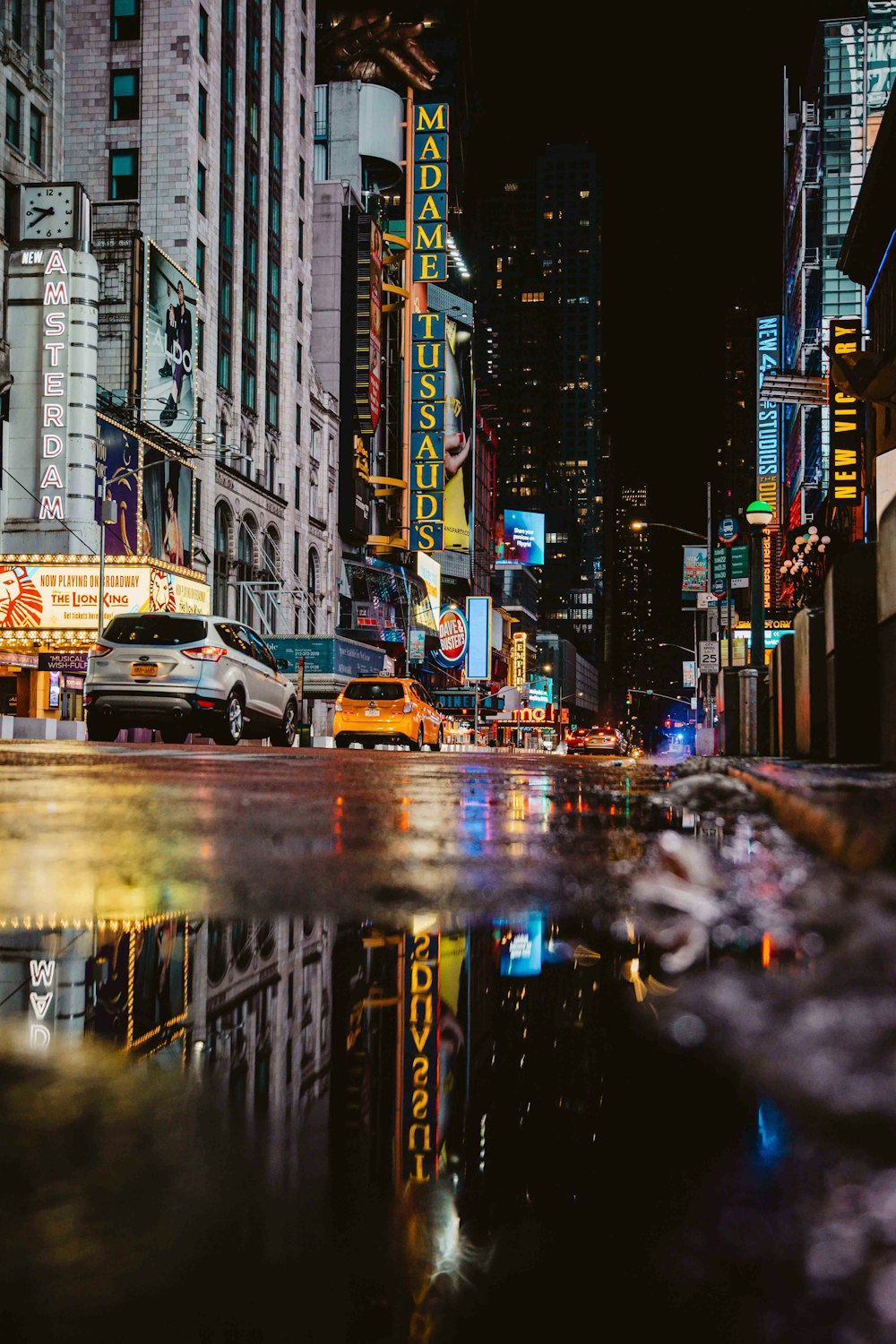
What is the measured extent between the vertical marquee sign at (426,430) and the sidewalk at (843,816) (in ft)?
240

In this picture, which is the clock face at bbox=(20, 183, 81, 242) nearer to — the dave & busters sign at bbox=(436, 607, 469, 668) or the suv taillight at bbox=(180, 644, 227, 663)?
the suv taillight at bbox=(180, 644, 227, 663)

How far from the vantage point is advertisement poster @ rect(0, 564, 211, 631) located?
37.4 metres

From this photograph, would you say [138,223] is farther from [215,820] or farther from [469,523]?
[469,523]

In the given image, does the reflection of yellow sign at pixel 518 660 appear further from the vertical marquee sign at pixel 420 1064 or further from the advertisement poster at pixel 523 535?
the vertical marquee sign at pixel 420 1064

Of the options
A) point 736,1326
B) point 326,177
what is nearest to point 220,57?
point 326,177

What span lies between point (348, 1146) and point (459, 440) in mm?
104129

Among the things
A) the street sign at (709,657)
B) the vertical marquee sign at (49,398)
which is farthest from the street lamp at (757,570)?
the street sign at (709,657)

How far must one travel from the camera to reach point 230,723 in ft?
57.0

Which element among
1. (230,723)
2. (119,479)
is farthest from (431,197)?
(230,723)

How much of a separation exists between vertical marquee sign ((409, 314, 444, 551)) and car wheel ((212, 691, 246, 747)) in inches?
→ 2341

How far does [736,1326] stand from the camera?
2.78ft

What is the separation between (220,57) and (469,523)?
58.0 metres

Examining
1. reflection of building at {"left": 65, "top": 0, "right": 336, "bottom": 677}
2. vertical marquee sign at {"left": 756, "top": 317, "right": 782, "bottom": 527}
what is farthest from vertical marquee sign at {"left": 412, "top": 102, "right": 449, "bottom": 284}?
vertical marquee sign at {"left": 756, "top": 317, "right": 782, "bottom": 527}

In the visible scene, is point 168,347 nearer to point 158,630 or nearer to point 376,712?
point 376,712
